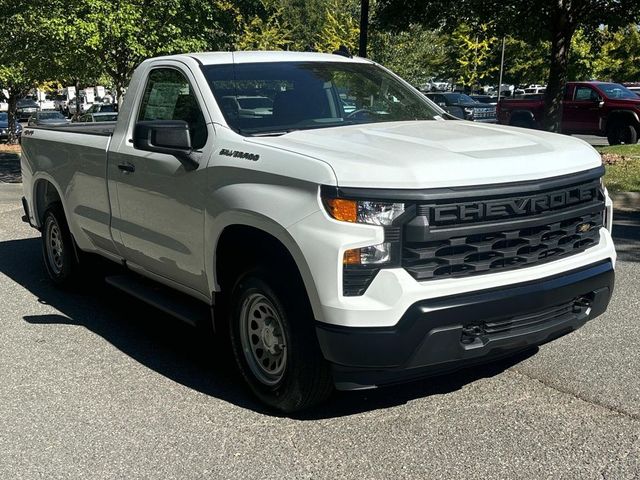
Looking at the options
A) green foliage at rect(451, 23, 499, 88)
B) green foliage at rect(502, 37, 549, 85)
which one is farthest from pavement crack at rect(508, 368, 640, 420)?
green foliage at rect(451, 23, 499, 88)

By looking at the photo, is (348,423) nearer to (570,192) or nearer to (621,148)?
(570,192)

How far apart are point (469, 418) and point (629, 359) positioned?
142 centimetres

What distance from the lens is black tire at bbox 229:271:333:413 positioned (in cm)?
371

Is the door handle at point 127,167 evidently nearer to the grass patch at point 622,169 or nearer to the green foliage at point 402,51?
the grass patch at point 622,169

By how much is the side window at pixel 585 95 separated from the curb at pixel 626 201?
468 inches

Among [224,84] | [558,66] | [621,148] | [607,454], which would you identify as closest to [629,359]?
[607,454]

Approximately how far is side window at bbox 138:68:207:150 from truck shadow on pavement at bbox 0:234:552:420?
4.64 ft

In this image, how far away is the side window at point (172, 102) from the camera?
4.60m

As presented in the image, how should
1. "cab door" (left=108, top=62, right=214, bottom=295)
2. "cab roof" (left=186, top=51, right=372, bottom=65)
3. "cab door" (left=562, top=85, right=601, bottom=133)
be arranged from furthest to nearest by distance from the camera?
"cab door" (left=562, top=85, right=601, bottom=133)
"cab roof" (left=186, top=51, right=372, bottom=65)
"cab door" (left=108, top=62, right=214, bottom=295)

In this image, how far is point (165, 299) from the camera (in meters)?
4.98

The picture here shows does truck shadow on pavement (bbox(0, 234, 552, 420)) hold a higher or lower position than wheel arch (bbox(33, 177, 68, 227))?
lower

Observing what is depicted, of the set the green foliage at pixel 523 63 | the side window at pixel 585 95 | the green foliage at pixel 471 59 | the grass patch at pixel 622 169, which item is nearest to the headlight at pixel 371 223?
the grass patch at pixel 622 169

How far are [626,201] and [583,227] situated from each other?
22.9 feet

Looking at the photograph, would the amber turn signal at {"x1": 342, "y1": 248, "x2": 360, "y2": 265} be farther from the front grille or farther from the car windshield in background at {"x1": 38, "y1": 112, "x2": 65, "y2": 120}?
the car windshield in background at {"x1": 38, "y1": 112, "x2": 65, "y2": 120}
